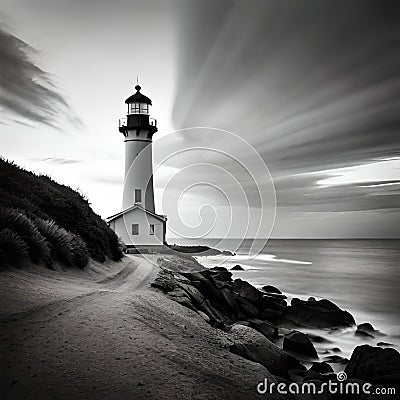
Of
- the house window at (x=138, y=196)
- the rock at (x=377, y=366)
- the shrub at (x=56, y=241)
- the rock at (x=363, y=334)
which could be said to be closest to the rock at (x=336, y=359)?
the rock at (x=377, y=366)

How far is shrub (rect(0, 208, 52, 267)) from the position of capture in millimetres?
5215

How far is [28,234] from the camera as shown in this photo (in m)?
5.32

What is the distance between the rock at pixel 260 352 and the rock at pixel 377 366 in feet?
2.87

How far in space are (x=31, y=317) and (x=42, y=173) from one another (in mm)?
9222

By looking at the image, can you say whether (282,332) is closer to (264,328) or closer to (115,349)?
(264,328)

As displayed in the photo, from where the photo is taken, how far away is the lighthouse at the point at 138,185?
17.3m

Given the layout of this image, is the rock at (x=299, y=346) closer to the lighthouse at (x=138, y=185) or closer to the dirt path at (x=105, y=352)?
the dirt path at (x=105, y=352)

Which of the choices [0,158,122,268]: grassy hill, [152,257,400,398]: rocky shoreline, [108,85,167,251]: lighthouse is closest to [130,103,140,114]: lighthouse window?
[108,85,167,251]: lighthouse

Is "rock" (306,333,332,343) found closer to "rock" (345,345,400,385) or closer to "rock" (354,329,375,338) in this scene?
"rock" (354,329,375,338)

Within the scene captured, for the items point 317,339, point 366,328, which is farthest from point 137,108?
point 366,328

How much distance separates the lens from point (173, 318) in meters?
4.83

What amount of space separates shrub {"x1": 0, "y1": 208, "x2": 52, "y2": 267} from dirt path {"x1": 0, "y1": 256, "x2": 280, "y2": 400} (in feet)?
2.10

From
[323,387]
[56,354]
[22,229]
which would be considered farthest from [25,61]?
[323,387]

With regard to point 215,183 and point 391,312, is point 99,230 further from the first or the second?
point 391,312
